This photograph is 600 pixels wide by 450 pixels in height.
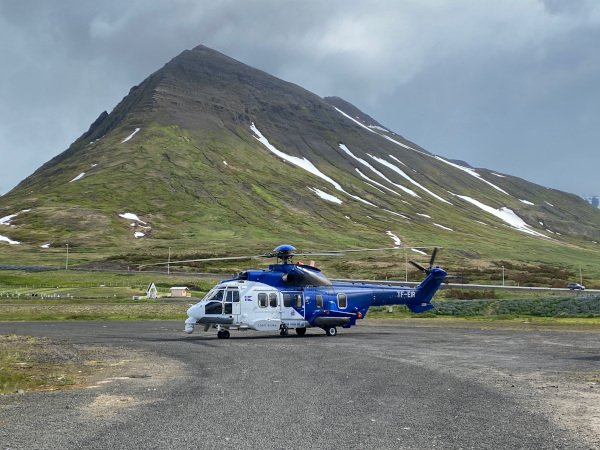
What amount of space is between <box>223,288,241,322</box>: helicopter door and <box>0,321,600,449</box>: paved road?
6190 mm

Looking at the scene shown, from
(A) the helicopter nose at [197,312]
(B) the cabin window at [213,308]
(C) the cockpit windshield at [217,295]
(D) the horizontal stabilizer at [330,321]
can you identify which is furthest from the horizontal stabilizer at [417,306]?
(A) the helicopter nose at [197,312]

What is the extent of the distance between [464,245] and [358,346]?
138 metres

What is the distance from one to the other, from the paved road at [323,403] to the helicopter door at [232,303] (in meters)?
6.19

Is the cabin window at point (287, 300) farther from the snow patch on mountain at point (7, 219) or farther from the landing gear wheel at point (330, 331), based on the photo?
the snow patch on mountain at point (7, 219)

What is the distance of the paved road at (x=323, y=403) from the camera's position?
32.3 feet

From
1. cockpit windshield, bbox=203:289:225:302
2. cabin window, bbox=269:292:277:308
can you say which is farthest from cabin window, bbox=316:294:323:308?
cockpit windshield, bbox=203:289:225:302

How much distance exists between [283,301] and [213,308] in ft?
12.8

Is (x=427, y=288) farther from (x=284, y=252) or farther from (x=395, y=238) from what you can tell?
(x=395, y=238)

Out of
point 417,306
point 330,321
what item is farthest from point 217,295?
point 417,306

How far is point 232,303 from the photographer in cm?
3053

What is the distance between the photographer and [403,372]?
17875 mm

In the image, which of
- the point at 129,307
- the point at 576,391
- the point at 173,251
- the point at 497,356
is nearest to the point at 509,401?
the point at 576,391

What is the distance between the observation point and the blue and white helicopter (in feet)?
99.9

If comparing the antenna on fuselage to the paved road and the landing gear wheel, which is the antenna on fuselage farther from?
the paved road
